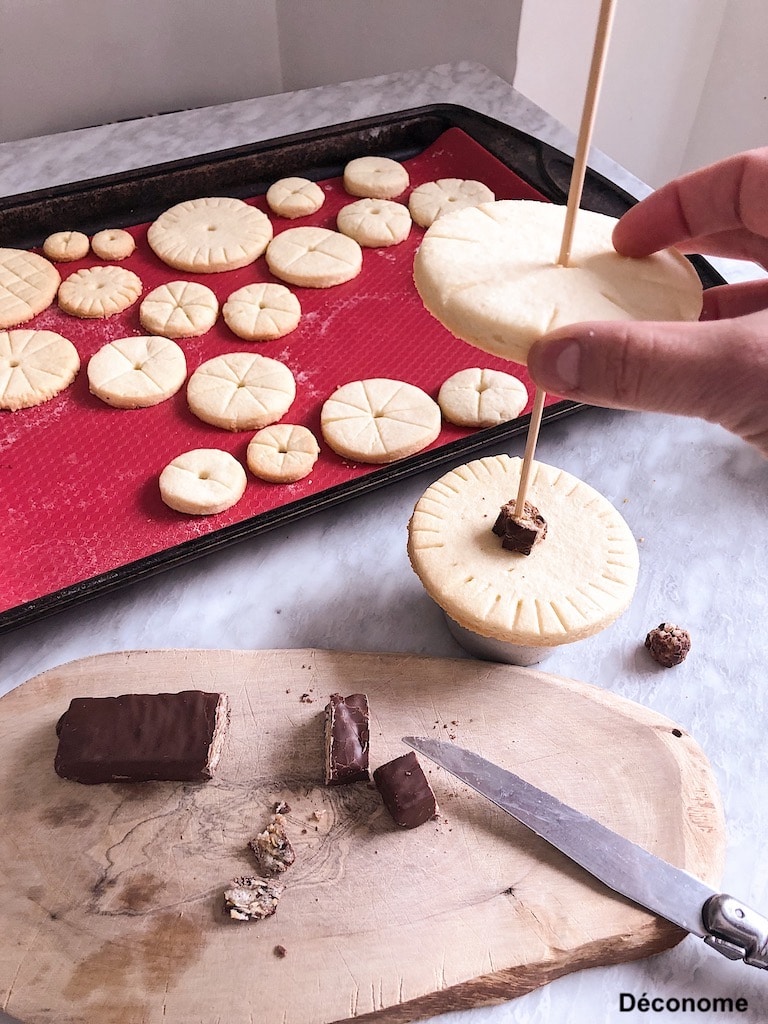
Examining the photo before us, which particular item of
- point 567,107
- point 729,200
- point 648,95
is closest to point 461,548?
point 729,200

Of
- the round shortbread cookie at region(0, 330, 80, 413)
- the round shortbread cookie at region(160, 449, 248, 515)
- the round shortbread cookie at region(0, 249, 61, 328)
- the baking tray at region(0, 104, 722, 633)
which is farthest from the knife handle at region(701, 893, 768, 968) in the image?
the round shortbread cookie at region(0, 249, 61, 328)

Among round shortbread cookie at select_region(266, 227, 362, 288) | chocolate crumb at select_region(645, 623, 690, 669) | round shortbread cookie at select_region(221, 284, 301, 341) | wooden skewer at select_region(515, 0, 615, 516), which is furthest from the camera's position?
round shortbread cookie at select_region(266, 227, 362, 288)

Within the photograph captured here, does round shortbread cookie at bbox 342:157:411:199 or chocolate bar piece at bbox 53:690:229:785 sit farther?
round shortbread cookie at bbox 342:157:411:199

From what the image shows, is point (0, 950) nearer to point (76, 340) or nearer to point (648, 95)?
point (76, 340)

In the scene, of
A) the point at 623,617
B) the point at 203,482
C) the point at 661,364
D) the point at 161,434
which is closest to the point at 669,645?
the point at 623,617

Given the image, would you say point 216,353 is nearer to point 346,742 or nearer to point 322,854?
point 346,742

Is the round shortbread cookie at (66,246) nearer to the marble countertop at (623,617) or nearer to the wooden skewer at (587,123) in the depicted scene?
the marble countertop at (623,617)

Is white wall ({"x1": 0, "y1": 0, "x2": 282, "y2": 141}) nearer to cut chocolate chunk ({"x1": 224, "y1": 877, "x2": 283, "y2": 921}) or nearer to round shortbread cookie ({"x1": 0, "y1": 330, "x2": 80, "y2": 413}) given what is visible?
round shortbread cookie ({"x1": 0, "y1": 330, "x2": 80, "y2": 413})

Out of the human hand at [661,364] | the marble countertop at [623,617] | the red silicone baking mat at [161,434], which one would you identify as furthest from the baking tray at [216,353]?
the human hand at [661,364]
